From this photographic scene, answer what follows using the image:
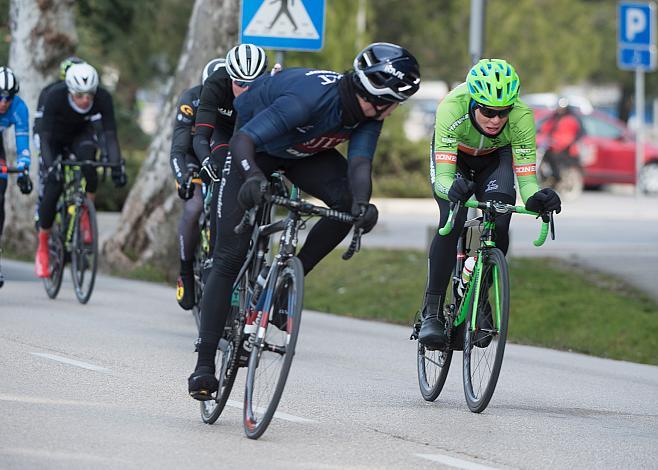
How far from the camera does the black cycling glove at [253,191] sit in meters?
6.86

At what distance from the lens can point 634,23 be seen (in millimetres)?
23891

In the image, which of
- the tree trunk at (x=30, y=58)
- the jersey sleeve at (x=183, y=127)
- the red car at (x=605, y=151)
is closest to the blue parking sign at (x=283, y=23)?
the jersey sleeve at (x=183, y=127)

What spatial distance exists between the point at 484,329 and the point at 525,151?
1.04 meters

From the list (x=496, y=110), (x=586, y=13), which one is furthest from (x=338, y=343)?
(x=586, y=13)

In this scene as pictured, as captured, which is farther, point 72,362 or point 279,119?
point 72,362

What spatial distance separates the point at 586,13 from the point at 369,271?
127 ft

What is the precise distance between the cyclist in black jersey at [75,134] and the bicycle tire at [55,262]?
0.06 m

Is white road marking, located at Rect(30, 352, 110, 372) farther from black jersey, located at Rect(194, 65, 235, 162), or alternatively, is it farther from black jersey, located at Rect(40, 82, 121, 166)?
black jersey, located at Rect(40, 82, 121, 166)

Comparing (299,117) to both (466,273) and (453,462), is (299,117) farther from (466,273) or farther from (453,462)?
(466,273)

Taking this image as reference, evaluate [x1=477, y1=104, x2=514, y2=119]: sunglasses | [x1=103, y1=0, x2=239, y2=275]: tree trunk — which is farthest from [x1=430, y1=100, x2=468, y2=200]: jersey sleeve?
[x1=103, y1=0, x2=239, y2=275]: tree trunk

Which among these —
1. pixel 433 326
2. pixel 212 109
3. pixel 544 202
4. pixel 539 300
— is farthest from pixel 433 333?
pixel 539 300

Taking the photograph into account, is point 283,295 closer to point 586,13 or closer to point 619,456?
point 619,456

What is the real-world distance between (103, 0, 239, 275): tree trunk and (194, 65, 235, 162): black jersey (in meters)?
6.64

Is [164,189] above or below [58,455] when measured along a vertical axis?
above
